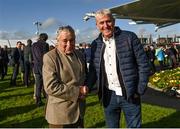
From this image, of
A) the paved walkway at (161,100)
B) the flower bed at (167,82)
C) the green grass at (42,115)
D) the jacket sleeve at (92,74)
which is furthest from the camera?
the flower bed at (167,82)

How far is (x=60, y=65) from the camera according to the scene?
13.7 ft

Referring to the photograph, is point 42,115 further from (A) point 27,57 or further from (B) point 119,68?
(A) point 27,57

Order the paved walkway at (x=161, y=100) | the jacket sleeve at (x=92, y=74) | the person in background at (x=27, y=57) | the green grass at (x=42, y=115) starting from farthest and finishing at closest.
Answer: the person in background at (x=27, y=57), the paved walkway at (x=161, y=100), the green grass at (x=42, y=115), the jacket sleeve at (x=92, y=74)

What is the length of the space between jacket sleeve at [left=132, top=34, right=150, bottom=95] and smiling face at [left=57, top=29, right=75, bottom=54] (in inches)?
31.0

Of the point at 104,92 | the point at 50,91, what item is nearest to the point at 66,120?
the point at 50,91

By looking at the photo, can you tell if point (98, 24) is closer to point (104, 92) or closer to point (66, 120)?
point (104, 92)

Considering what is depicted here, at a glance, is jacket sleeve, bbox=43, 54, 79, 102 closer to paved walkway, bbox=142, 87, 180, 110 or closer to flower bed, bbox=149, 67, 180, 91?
paved walkway, bbox=142, 87, 180, 110

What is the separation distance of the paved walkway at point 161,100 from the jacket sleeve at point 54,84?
6414 millimetres

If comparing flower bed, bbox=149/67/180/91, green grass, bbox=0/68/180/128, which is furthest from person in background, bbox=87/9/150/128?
flower bed, bbox=149/67/180/91

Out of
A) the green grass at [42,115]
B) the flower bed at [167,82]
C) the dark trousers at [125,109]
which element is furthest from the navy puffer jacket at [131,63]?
the flower bed at [167,82]

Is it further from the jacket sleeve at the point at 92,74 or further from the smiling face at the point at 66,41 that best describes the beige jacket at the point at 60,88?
the jacket sleeve at the point at 92,74

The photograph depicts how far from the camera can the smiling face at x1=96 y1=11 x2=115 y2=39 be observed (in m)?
4.62

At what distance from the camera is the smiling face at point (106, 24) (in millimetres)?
4625

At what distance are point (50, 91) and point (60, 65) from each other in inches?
10.9
